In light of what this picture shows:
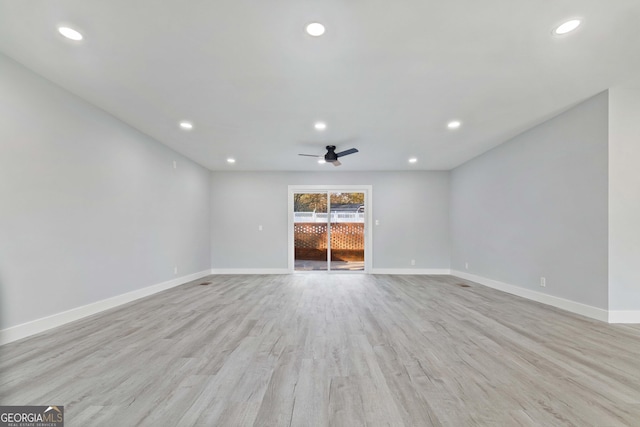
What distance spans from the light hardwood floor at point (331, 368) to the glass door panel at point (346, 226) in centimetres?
316

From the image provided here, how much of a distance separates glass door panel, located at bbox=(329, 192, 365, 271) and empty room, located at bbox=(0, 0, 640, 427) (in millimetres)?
1500

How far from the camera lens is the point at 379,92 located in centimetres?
293

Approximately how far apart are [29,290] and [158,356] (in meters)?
1.62

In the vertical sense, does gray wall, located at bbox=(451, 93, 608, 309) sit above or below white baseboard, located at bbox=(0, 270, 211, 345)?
above

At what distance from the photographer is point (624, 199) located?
3.00 m

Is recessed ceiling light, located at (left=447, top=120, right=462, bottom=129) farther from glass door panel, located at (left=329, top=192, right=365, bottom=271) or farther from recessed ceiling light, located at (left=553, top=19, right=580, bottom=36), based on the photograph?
glass door panel, located at (left=329, top=192, right=365, bottom=271)

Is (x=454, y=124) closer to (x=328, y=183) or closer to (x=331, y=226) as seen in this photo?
(x=328, y=183)

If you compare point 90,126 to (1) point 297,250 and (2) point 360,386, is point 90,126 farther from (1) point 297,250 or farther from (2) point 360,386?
(1) point 297,250

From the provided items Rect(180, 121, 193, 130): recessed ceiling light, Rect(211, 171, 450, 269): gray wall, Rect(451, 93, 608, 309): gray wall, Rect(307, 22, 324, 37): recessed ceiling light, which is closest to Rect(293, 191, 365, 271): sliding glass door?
Rect(211, 171, 450, 269): gray wall

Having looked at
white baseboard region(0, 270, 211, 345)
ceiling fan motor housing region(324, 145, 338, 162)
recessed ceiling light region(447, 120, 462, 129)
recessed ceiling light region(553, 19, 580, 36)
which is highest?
recessed ceiling light region(553, 19, 580, 36)

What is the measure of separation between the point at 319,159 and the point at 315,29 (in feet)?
11.3

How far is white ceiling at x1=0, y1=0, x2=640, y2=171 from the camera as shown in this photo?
189 centimetres

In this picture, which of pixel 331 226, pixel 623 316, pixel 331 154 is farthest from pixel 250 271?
pixel 623 316

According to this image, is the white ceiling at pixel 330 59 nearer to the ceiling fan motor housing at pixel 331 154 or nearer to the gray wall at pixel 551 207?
the gray wall at pixel 551 207
